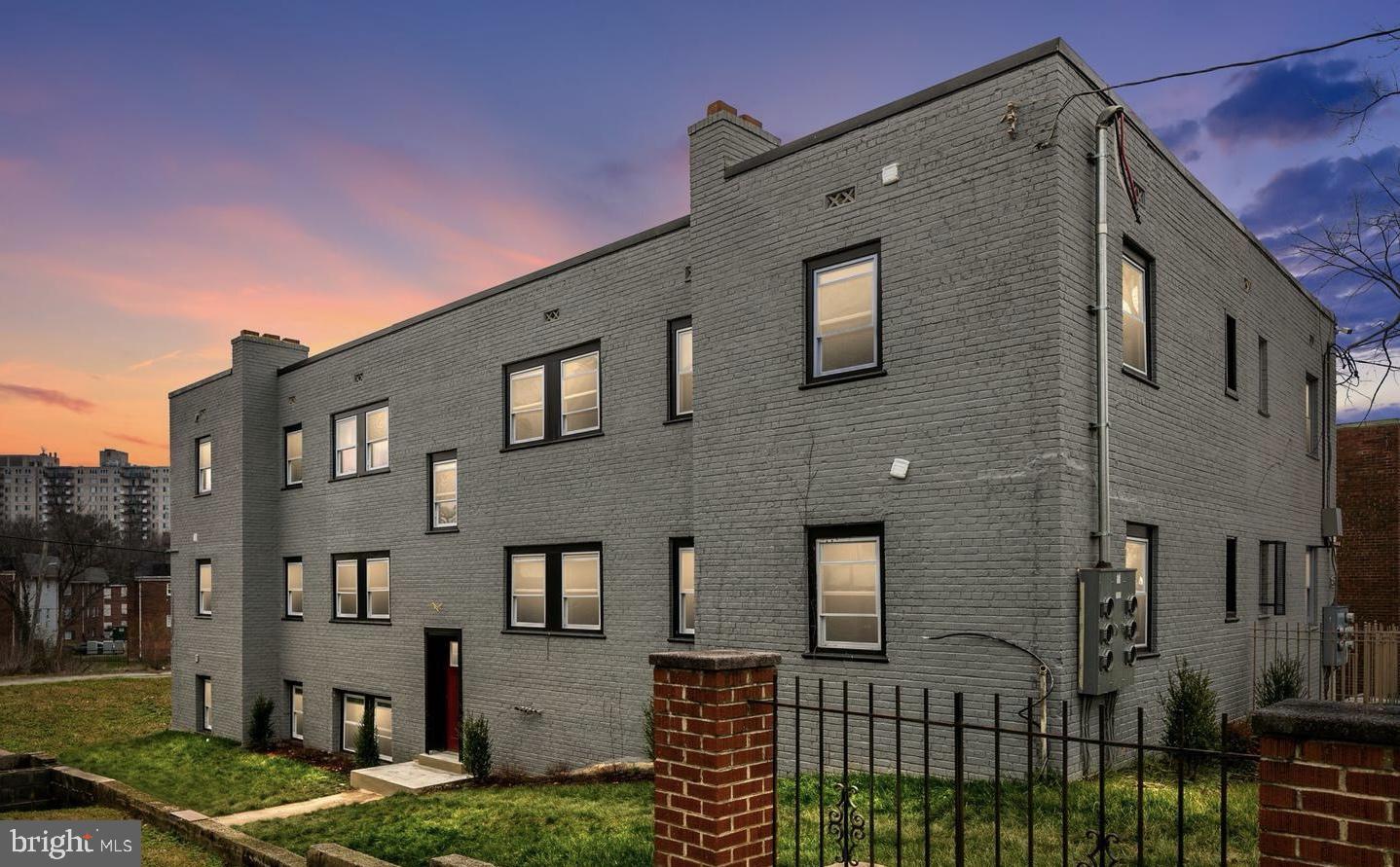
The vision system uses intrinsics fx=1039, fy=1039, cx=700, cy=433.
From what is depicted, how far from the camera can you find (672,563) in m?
14.9

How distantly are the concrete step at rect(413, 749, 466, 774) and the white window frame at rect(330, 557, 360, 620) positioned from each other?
3996mm

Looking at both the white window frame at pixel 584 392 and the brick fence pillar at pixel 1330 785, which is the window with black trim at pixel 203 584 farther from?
the brick fence pillar at pixel 1330 785

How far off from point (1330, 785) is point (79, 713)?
36.4 metres

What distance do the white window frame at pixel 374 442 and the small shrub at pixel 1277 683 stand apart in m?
15.9

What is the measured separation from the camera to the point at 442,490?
19672 mm

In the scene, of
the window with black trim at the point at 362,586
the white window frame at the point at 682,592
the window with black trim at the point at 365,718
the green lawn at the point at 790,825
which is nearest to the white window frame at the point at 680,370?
the white window frame at the point at 682,592

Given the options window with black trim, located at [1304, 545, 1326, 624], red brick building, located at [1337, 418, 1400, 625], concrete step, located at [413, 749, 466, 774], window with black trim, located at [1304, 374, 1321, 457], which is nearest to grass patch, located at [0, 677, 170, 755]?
concrete step, located at [413, 749, 466, 774]

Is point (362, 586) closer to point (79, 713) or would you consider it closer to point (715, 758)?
point (79, 713)

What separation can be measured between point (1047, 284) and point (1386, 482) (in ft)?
65.5

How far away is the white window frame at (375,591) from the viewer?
2092 cm

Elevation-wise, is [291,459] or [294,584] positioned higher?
[291,459]

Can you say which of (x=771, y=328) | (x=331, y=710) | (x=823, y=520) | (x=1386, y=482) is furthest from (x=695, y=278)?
(x=1386, y=482)

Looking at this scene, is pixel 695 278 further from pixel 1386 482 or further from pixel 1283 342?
pixel 1386 482

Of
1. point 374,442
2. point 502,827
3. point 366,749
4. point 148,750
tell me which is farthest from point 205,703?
point 502,827
